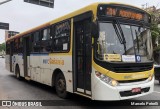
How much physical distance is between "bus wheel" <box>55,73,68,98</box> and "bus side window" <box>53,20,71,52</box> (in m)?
1.02

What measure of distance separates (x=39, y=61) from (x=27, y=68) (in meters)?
2.33

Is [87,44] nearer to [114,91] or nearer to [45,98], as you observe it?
[114,91]

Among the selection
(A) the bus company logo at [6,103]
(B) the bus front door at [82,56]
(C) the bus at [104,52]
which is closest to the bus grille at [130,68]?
(C) the bus at [104,52]

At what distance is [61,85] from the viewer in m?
9.52

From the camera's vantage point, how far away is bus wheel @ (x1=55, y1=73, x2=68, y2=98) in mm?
9359

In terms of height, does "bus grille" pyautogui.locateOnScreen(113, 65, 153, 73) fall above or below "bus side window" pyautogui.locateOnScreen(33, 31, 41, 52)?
below

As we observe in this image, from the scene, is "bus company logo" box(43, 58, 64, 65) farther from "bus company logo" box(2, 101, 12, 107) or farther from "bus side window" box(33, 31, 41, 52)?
"bus company logo" box(2, 101, 12, 107)

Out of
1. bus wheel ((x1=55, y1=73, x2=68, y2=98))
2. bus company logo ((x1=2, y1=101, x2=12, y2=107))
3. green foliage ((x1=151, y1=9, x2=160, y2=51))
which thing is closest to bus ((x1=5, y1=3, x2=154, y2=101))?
bus wheel ((x1=55, y1=73, x2=68, y2=98))

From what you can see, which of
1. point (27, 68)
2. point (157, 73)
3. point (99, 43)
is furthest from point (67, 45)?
point (157, 73)

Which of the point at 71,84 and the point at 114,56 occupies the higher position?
the point at 114,56

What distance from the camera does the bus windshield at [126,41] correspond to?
282 inches

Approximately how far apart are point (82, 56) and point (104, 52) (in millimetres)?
1095

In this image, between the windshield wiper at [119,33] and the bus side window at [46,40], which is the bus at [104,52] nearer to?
the windshield wiper at [119,33]

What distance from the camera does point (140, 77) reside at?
758 cm
